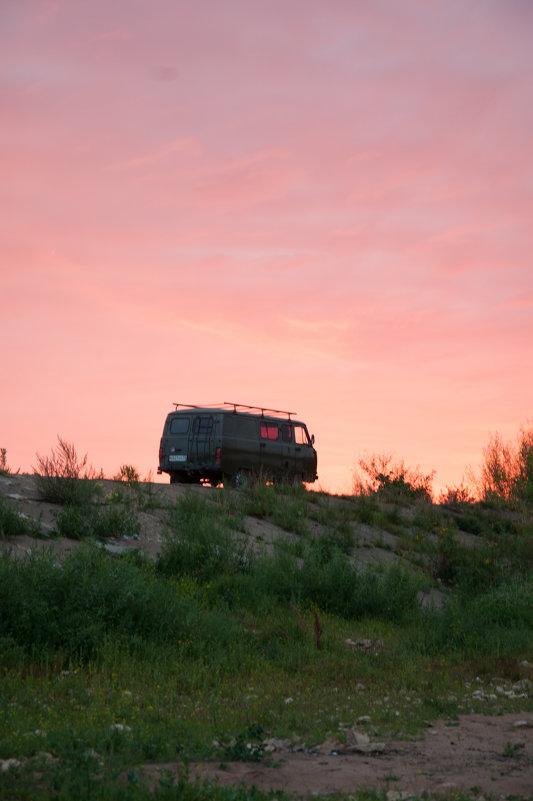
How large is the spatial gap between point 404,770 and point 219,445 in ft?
65.4

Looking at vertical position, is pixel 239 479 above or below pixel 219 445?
below

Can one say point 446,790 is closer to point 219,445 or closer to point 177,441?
point 219,445

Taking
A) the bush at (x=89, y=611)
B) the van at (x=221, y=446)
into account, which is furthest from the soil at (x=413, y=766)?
the van at (x=221, y=446)

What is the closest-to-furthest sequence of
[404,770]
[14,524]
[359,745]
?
[404,770]
[359,745]
[14,524]

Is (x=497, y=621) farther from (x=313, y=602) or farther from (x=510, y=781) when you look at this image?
(x=510, y=781)

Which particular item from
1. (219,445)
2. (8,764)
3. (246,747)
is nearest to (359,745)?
(246,747)

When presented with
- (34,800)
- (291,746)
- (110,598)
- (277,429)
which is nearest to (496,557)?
(277,429)

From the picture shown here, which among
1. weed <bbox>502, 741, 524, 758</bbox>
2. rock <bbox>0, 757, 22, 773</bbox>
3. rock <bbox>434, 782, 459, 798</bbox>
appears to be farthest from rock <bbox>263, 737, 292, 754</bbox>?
rock <bbox>0, 757, 22, 773</bbox>

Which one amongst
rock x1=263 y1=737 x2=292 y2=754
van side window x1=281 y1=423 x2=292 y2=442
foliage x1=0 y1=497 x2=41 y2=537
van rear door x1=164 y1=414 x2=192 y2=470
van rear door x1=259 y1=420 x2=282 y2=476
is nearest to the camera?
rock x1=263 y1=737 x2=292 y2=754

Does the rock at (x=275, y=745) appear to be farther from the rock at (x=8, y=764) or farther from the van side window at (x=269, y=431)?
the van side window at (x=269, y=431)

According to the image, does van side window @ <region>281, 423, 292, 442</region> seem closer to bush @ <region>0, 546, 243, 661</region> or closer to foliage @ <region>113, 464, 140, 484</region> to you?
foliage @ <region>113, 464, 140, 484</region>

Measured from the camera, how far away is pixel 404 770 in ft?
21.1

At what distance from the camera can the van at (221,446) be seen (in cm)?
2628

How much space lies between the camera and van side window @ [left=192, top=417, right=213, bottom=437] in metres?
26.4
